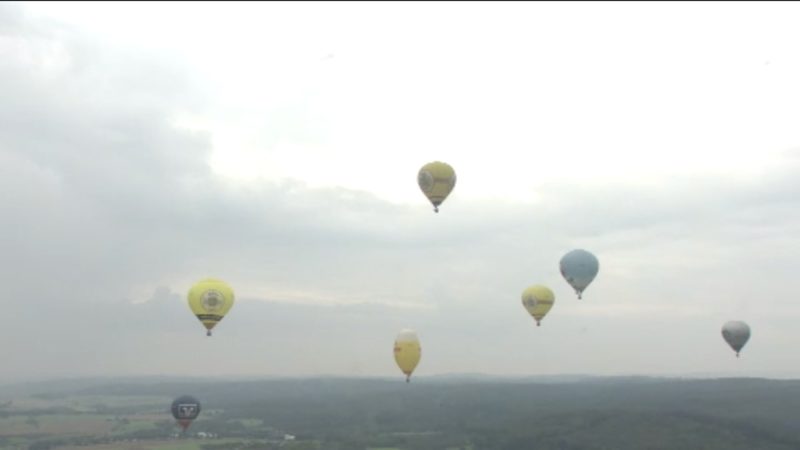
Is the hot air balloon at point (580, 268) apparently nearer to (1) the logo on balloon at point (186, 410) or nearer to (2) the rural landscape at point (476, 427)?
(1) the logo on balloon at point (186, 410)

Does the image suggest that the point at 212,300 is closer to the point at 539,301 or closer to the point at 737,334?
the point at 539,301

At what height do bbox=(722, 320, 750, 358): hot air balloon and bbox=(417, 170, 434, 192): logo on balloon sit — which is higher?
bbox=(417, 170, 434, 192): logo on balloon

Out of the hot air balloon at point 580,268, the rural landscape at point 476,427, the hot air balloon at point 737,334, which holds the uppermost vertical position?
the hot air balloon at point 580,268

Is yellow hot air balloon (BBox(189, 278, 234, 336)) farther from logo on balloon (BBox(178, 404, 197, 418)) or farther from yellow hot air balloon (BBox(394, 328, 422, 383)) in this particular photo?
logo on balloon (BBox(178, 404, 197, 418))

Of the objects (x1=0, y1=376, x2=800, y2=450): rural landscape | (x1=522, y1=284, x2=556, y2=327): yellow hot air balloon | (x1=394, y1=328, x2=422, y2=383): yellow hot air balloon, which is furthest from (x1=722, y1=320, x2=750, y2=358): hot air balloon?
(x1=0, y1=376, x2=800, y2=450): rural landscape

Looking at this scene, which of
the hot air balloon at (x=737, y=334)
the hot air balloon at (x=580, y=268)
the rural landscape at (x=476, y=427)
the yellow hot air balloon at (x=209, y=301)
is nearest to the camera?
the yellow hot air balloon at (x=209, y=301)

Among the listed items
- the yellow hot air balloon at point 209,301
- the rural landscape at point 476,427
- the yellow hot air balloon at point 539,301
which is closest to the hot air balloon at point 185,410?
the yellow hot air balloon at point 209,301

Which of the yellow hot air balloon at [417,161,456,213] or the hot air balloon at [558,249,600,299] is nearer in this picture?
the yellow hot air balloon at [417,161,456,213]
